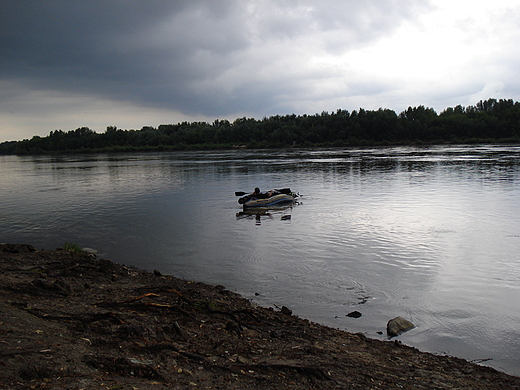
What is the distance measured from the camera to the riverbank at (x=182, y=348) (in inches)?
214

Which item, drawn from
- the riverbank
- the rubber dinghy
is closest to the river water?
the rubber dinghy

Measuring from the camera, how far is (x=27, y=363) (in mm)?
5250

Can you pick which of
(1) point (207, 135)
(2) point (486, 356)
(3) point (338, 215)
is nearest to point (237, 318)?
(2) point (486, 356)

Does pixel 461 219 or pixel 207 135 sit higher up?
pixel 207 135

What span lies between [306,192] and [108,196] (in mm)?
14506

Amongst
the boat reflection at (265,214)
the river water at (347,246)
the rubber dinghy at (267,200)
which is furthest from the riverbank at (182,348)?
the rubber dinghy at (267,200)

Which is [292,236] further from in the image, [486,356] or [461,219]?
[486,356]

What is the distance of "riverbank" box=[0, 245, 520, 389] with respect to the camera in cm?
543

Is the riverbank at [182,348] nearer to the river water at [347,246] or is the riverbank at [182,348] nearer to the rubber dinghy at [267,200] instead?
the river water at [347,246]

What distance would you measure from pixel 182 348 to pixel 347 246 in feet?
33.4

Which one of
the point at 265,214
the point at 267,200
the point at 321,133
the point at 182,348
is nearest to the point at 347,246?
the point at 265,214

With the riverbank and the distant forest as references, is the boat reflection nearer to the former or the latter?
the riverbank

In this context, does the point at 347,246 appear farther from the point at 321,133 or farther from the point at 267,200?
the point at 321,133

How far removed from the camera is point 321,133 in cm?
15062
